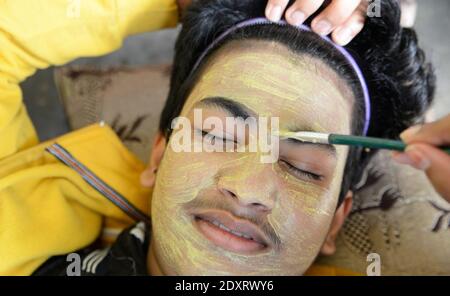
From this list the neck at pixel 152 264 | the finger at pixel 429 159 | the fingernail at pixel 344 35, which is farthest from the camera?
the neck at pixel 152 264

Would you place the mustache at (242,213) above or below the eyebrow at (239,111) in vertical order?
below

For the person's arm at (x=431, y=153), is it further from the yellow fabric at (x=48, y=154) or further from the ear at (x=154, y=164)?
the yellow fabric at (x=48, y=154)

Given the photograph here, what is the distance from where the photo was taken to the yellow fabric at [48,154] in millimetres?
1061

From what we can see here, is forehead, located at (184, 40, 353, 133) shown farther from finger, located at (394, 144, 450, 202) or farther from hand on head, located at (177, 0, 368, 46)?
finger, located at (394, 144, 450, 202)

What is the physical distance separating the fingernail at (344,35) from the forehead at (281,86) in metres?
0.05

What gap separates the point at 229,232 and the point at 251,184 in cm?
10

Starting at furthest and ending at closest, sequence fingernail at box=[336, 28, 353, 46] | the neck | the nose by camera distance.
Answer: the neck, fingernail at box=[336, 28, 353, 46], the nose

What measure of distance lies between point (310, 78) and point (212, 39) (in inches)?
8.9

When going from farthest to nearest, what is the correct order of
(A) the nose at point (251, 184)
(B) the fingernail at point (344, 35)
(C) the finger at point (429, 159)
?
(B) the fingernail at point (344, 35)
(A) the nose at point (251, 184)
(C) the finger at point (429, 159)

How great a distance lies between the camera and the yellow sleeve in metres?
1.07

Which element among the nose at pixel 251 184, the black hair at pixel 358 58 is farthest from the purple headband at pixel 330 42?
the nose at pixel 251 184

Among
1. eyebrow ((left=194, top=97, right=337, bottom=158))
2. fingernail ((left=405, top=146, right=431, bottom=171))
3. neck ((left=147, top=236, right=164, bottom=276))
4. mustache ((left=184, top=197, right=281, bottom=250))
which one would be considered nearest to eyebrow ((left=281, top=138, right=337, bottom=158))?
eyebrow ((left=194, top=97, right=337, bottom=158))

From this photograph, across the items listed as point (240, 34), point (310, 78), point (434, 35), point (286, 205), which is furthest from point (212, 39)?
point (434, 35)

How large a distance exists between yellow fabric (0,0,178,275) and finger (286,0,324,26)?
31 centimetres
